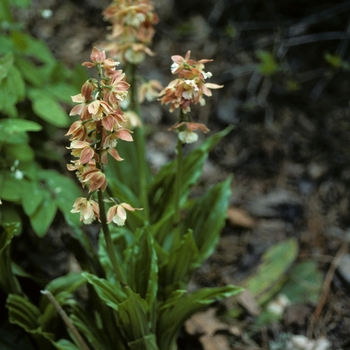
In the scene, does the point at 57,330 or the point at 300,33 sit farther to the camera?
the point at 300,33

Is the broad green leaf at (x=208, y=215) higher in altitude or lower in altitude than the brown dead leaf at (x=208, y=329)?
higher

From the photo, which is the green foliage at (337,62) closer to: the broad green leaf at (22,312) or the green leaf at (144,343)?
the green leaf at (144,343)

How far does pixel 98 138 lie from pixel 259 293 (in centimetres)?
170

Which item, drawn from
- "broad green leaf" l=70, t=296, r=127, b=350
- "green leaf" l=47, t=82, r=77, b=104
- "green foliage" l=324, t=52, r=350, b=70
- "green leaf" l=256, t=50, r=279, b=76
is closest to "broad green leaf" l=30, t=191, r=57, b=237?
"broad green leaf" l=70, t=296, r=127, b=350

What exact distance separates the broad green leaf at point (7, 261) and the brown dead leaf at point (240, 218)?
1663mm

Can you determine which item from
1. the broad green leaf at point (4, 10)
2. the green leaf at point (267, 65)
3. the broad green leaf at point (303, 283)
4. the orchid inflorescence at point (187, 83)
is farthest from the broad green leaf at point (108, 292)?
the green leaf at point (267, 65)

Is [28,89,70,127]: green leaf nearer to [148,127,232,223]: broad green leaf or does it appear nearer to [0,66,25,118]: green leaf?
[0,66,25,118]: green leaf

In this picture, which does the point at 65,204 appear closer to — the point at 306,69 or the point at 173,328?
the point at 173,328

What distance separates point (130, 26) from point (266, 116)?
1950 mm

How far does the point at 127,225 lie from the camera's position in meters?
2.47

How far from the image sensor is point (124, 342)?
2.10m

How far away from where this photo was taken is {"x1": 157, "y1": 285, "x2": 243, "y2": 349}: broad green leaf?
2051mm

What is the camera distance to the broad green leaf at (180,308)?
2.05 meters

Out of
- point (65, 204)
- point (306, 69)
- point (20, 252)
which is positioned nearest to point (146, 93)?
point (65, 204)
